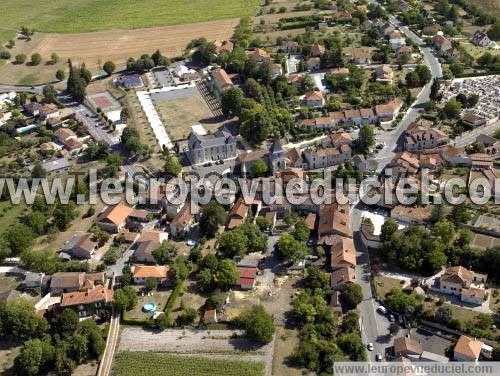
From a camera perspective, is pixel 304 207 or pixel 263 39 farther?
pixel 263 39

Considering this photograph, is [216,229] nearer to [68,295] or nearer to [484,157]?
[68,295]

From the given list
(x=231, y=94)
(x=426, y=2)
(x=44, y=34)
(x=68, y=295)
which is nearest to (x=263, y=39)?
(x=231, y=94)

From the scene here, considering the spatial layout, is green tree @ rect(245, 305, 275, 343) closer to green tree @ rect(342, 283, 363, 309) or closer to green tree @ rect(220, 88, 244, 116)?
green tree @ rect(342, 283, 363, 309)

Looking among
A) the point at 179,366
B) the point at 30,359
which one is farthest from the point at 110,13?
the point at 179,366

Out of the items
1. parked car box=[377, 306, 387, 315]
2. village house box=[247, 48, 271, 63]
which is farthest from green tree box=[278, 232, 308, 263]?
village house box=[247, 48, 271, 63]

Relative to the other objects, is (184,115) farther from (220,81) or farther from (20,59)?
(20,59)

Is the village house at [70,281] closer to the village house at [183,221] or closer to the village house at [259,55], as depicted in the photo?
the village house at [183,221]
